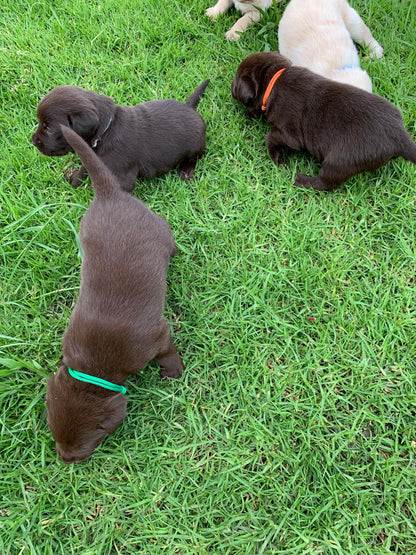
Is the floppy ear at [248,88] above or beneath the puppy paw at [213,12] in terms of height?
beneath

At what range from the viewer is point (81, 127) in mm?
2832

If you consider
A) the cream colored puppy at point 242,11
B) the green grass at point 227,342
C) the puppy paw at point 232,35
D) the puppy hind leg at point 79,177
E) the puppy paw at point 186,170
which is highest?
the cream colored puppy at point 242,11

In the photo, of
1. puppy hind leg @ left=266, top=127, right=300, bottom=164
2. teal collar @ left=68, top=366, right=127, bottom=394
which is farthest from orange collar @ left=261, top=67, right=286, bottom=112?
teal collar @ left=68, top=366, right=127, bottom=394

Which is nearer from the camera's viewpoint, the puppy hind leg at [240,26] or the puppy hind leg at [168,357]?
the puppy hind leg at [168,357]

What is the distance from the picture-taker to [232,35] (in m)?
4.06

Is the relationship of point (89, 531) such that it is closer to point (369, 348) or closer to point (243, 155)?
point (369, 348)

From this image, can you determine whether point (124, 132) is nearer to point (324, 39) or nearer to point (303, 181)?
point (303, 181)

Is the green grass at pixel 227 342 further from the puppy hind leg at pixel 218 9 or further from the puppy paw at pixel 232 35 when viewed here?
the puppy hind leg at pixel 218 9

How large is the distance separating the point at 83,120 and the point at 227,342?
1.92 m

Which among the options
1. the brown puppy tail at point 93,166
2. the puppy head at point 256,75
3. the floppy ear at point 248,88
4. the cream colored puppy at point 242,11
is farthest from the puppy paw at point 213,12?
the brown puppy tail at point 93,166

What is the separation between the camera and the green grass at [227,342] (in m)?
2.29

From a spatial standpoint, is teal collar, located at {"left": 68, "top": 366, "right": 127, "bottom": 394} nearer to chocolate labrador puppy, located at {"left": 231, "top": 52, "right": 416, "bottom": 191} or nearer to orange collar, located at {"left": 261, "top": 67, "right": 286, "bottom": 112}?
chocolate labrador puppy, located at {"left": 231, "top": 52, "right": 416, "bottom": 191}

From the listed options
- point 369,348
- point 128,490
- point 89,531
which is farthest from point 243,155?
point 89,531

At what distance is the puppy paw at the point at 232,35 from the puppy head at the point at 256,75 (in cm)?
78
